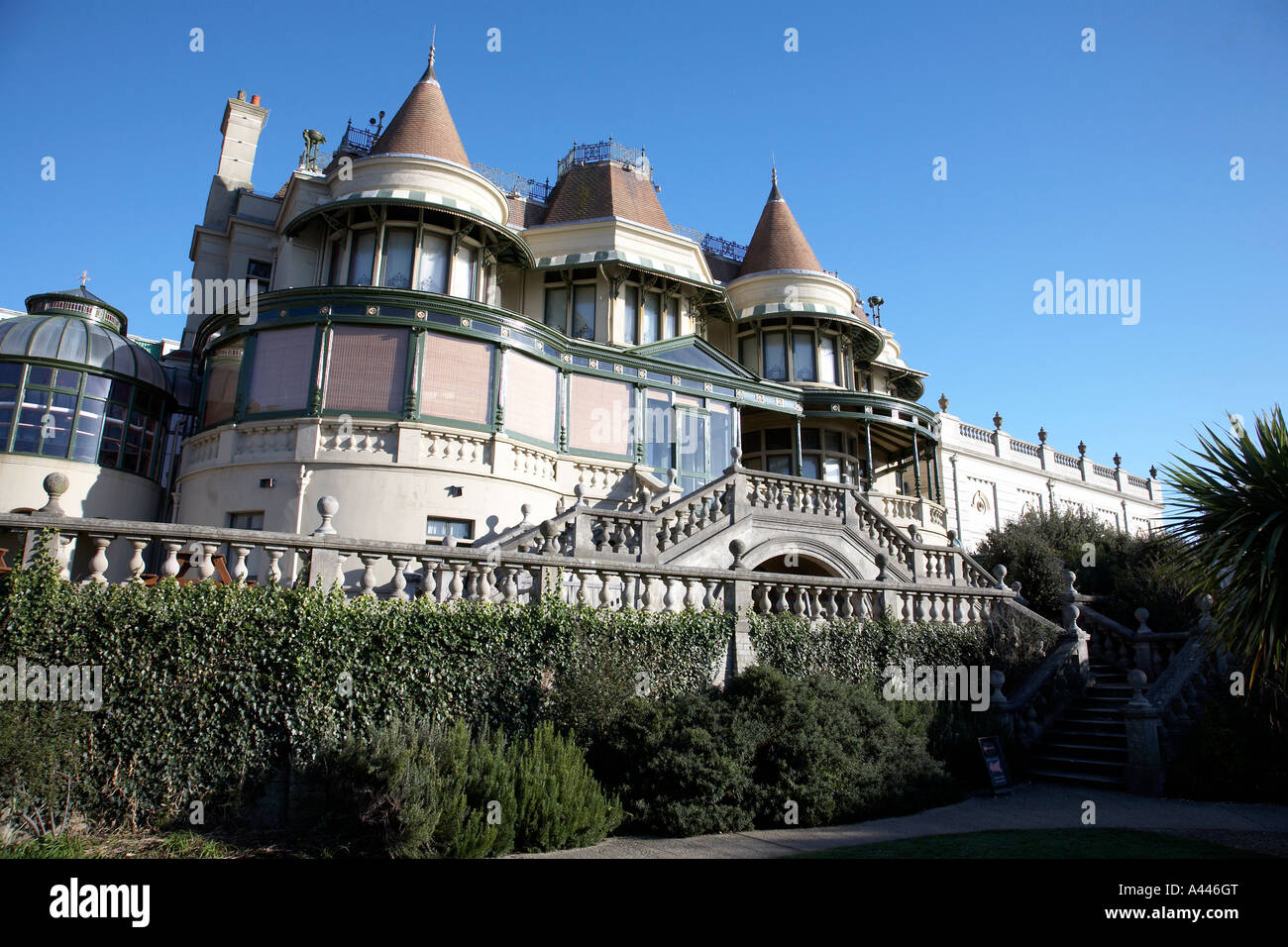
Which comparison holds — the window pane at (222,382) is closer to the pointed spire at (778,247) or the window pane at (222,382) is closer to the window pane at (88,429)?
the window pane at (88,429)

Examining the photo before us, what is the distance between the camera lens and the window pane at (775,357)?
2695 centimetres

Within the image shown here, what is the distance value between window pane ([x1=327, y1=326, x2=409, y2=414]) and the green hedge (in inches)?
341

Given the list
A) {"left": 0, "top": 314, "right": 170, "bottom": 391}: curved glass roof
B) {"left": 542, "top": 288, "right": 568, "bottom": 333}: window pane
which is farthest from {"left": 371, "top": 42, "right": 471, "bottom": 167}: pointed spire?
{"left": 0, "top": 314, "right": 170, "bottom": 391}: curved glass roof

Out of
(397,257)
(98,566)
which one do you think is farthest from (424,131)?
(98,566)

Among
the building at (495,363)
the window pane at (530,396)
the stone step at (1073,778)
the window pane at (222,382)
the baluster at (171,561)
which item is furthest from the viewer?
the window pane at (222,382)

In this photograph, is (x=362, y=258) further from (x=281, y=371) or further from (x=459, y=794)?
(x=459, y=794)

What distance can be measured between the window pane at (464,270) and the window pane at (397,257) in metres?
1.09

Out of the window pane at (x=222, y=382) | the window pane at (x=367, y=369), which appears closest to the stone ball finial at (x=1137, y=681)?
the window pane at (x=367, y=369)

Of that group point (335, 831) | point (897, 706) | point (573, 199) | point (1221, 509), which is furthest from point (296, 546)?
point (573, 199)

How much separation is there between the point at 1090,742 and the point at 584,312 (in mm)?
16499

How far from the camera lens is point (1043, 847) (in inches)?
348

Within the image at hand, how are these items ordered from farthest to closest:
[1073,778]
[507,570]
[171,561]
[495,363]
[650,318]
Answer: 1. [650,318]
2. [495,363]
3. [1073,778]
4. [507,570]
5. [171,561]

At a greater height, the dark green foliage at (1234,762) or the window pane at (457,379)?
the window pane at (457,379)
